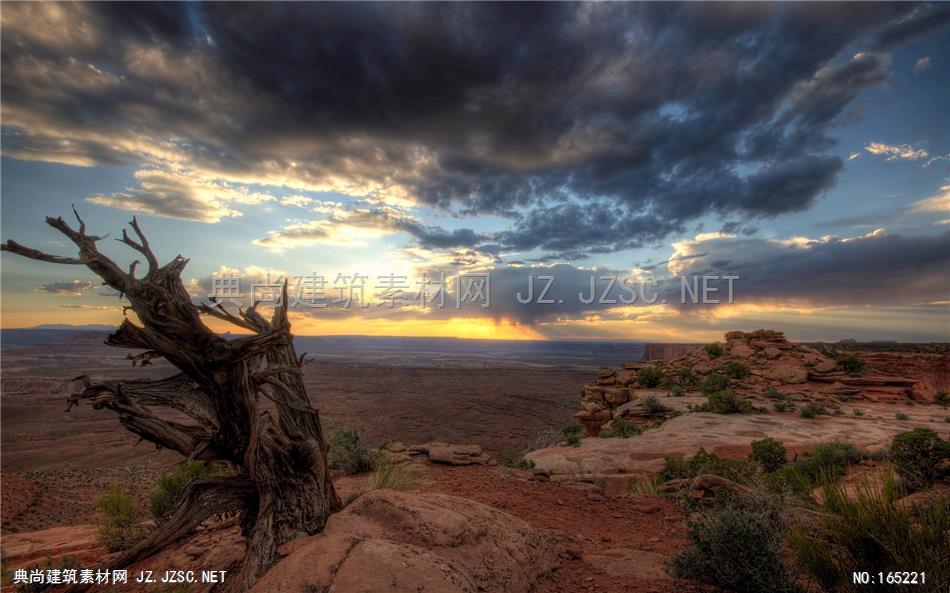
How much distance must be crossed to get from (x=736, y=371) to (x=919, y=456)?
17405 mm

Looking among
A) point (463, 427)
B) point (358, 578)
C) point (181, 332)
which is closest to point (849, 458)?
point (358, 578)

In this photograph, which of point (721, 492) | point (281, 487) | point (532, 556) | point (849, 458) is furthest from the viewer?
point (849, 458)

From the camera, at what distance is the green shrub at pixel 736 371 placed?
77.7ft

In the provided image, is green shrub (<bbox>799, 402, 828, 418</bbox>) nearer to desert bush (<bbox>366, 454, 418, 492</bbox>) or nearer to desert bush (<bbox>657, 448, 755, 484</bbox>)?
desert bush (<bbox>657, 448, 755, 484</bbox>)

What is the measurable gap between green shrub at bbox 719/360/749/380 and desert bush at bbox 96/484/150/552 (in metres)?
25.8

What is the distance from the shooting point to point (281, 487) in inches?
172

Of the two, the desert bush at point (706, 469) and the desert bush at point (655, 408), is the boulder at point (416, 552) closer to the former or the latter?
the desert bush at point (706, 469)

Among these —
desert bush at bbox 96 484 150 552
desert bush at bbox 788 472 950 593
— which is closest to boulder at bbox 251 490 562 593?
desert bush at bbox 788 472 950 593

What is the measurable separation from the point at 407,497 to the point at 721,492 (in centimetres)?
495

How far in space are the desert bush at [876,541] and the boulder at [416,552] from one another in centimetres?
253

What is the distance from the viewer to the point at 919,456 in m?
7.78

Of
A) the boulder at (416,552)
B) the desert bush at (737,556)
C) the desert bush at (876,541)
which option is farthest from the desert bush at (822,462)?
the boulder at (416,552)

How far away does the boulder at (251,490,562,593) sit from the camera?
11.3 feet

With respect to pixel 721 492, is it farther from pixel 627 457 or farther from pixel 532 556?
pixel 627 457
